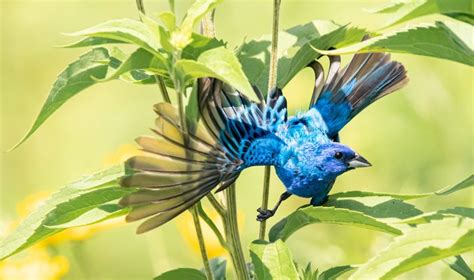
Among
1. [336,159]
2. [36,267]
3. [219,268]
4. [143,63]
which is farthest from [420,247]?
[36,267]

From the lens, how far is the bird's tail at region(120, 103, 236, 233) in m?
1.41

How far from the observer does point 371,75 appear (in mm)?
1751

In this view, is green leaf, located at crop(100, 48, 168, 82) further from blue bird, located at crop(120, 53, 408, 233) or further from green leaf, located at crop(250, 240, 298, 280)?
green leaf, located at crop(250, 240, 298, 280)

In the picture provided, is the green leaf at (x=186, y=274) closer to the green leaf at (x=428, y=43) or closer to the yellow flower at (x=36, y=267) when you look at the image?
the green leaf at (x=428, y=43)

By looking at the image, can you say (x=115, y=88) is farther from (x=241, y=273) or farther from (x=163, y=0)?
(x=241, y=273)

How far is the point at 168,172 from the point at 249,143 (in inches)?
7.2

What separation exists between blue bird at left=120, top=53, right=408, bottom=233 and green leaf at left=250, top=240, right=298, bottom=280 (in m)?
0.10

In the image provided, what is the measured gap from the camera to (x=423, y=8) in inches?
49.5

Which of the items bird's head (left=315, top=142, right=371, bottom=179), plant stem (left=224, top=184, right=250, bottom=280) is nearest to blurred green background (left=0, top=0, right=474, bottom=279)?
bird's head (left=315, top=142, right=371, bottom=179)

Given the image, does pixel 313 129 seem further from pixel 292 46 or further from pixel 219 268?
pixel 219 268

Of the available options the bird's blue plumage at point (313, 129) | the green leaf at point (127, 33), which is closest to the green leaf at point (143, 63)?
the green leaf at point (127, 33)

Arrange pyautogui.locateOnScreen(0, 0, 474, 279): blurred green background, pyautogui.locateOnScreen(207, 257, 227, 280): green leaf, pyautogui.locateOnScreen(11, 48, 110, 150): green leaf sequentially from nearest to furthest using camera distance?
1. pyautogui.locateOnScreen(11, 48, 110, 150): green leaf
2. pyautogui.locateOnScreen(207, 257, 227, 280): green leaf
3. pyautogui.locateOnScreen(0, 0, 474, 279): blurred green background

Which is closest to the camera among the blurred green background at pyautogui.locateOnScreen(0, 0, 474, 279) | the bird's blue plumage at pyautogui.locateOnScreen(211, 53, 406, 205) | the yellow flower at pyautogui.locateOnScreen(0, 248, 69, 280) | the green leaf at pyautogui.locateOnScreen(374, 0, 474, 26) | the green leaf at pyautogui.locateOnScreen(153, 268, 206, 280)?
the green leaf at pyautogui.locateOnScreen(374, 0, 474, 26)

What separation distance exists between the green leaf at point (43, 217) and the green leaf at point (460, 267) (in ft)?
1.74
